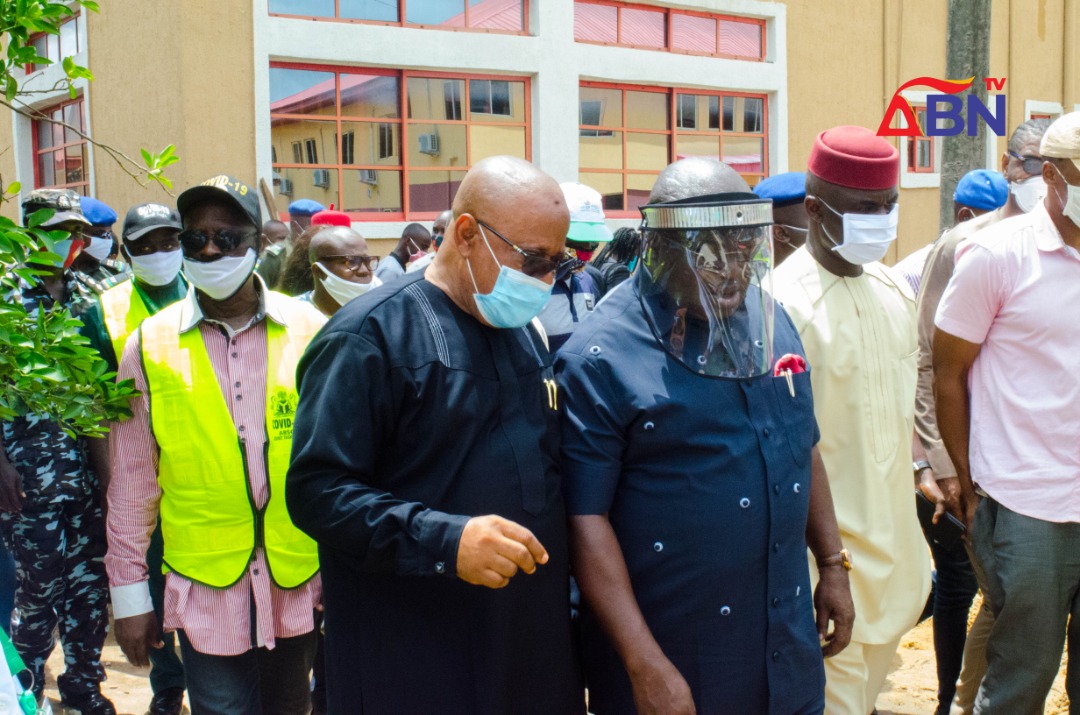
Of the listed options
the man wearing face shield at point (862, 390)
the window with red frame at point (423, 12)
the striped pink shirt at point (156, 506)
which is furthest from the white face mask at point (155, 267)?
the window with red frame at point (423, 12)

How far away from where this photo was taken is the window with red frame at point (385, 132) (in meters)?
11.4

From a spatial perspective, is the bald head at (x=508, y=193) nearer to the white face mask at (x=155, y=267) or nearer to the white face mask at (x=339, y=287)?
the white face mask at (x=155, y=267)

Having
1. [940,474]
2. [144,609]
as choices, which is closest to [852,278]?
[940,474]

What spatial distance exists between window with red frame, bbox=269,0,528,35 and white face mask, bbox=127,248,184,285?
24.3 feet

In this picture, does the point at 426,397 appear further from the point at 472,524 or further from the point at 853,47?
the point at 853,47

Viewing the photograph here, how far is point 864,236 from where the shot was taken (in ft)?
10.6

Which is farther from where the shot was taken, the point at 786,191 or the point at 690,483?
the point at 786,191

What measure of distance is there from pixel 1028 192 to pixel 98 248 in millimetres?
4379

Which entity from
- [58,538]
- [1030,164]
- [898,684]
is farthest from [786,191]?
[58,538]

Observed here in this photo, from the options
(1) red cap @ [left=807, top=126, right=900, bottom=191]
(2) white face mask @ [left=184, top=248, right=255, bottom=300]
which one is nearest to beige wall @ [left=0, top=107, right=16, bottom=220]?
(2) white face mask @ [left=184, top=248, right=255, bottom=300]

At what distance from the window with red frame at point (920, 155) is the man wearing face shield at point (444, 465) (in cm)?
1558

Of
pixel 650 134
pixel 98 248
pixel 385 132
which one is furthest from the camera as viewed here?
pixel 650 134

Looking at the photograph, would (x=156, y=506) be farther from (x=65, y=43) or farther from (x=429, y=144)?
(x=65, y=43)

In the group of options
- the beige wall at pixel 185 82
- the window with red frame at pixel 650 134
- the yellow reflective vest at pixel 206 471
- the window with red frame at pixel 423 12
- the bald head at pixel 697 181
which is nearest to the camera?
the bald head at pixel 697 181
